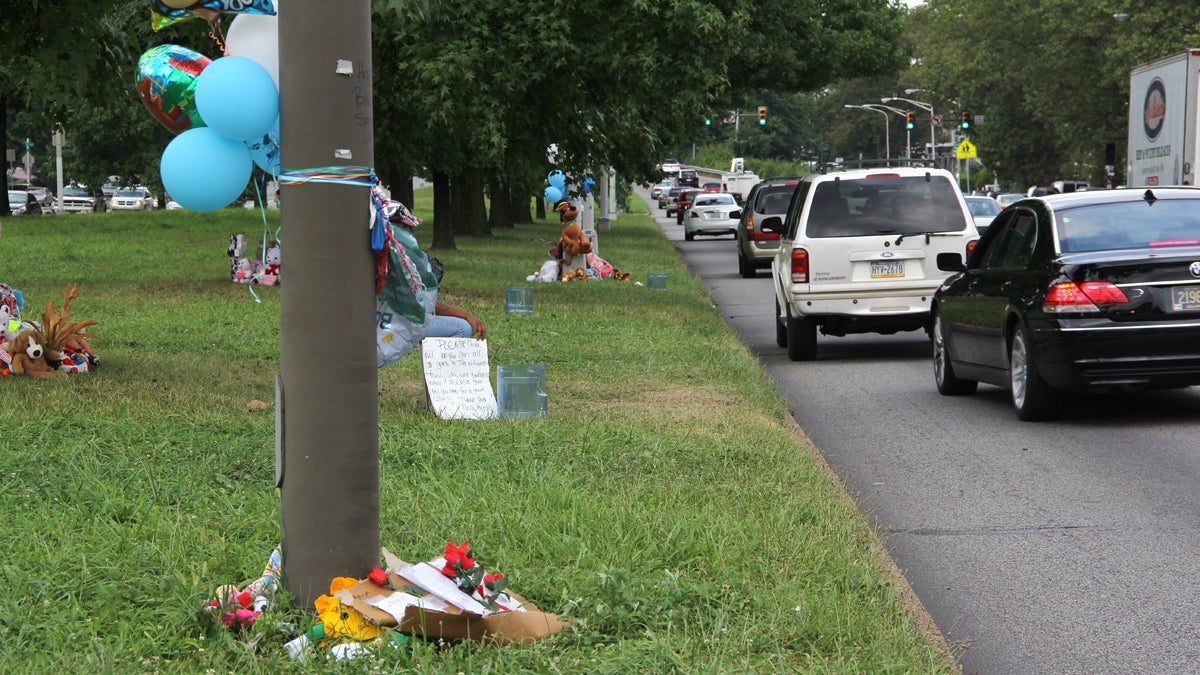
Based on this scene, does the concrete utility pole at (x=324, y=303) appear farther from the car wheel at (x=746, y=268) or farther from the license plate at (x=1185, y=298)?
the car wheel at (x=746, y=268)

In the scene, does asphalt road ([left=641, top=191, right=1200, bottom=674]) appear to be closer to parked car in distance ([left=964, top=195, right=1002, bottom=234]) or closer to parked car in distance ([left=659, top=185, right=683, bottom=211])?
parked car in distance ([left=964, top=195, right=1002, bottom=234])

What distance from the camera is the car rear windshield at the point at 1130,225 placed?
35.9 ft

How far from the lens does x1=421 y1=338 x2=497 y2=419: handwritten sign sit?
30.9ft

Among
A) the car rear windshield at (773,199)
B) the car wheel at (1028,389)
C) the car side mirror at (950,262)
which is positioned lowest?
the car wheel at (1028,389)

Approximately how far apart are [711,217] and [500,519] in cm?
4226

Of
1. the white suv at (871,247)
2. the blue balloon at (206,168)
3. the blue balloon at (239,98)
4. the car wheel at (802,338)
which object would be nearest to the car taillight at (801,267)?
the white suv at (871,247)

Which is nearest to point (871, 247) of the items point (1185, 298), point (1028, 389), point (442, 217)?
point (1028, 389)

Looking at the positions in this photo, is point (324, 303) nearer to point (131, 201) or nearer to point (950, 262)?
point (950, 262)

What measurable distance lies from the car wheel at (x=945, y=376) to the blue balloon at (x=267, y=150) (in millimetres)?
8292

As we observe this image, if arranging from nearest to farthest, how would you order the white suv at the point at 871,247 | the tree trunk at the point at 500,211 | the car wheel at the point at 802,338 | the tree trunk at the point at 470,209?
the white suv at the point at 871,247, the car wheel at the point at 802,338, the tree trunk at the point at 470,209, the tree trunk at the point at 500,211

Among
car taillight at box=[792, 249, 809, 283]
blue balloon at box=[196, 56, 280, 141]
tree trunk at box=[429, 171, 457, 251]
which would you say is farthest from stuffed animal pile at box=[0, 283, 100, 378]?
tree trunk at box=[429, 171, 457, 251]

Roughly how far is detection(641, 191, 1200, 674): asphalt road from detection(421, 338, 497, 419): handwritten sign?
2.20 metres

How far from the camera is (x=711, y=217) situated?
4816 centimetres

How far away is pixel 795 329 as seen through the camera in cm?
1558
